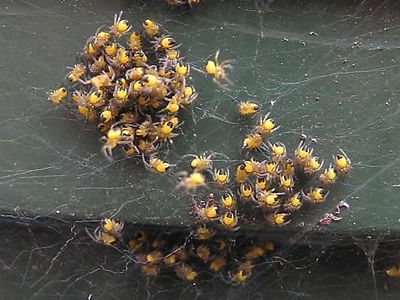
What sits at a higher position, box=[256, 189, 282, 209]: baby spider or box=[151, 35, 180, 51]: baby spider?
box=[151, 35, 180, 51]: baby spider

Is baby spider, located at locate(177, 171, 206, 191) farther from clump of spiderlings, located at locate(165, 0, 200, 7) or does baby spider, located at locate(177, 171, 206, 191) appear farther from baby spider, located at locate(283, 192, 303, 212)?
clump of spiderlings, located at locate(165, 0, 200, 7)

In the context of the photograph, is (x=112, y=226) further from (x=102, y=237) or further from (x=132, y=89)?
(x=132, y=89)

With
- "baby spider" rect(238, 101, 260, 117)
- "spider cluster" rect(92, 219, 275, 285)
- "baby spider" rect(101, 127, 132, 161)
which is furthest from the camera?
"spider cluster" rect(92, 219, 275, 285)

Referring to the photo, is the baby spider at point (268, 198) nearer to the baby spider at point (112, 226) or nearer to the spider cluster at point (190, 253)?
the spider cluster at point (190, 253)

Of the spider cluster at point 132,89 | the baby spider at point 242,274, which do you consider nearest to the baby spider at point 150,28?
the spider cluster at point 132,89

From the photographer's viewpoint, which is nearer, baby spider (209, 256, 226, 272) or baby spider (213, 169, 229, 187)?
baby spider (213, 169, 229, 187)

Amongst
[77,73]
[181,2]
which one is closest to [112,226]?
[77,73]

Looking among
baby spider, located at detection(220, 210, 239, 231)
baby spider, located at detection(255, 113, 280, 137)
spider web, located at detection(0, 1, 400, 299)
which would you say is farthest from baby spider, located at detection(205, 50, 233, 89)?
baby spider, located at detection(220, 210, 239, 231)
